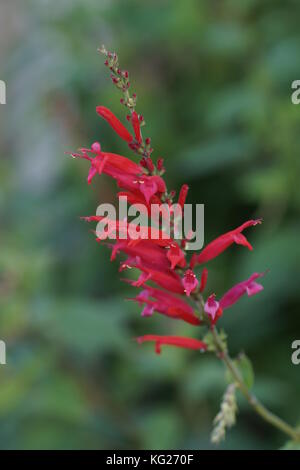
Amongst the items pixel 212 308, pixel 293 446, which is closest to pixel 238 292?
pixel 212 308

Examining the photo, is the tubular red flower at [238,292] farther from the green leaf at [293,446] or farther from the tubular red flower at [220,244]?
the green leaf at [293,446]

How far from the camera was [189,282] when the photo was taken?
871mm

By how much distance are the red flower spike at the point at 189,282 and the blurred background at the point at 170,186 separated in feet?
2.62

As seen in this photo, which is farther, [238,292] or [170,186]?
[170,186]

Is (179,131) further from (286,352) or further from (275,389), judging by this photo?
(275,389)

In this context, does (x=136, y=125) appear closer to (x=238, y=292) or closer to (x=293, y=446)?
(x=238, y=292)

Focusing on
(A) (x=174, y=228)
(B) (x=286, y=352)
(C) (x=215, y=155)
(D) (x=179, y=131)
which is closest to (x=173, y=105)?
(D) (x=179, y=131)

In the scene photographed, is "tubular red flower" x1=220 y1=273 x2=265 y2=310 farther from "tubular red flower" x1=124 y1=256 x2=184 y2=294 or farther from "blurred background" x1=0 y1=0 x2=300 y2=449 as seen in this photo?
"blurred background" x1=0 y1=0 x2=300 y2=449

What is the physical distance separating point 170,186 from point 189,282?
4.80 ft

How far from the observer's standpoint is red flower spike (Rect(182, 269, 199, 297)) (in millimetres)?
857

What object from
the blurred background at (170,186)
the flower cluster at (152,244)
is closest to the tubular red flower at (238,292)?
the flower cluster at (152,244)

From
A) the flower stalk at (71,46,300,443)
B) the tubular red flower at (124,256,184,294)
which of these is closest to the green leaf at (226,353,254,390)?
the flower stalk at (71,46,300,443)

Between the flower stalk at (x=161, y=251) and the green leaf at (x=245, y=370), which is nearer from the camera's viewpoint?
the flower stalk at (x=161, y=251)

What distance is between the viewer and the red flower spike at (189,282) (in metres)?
0.86
